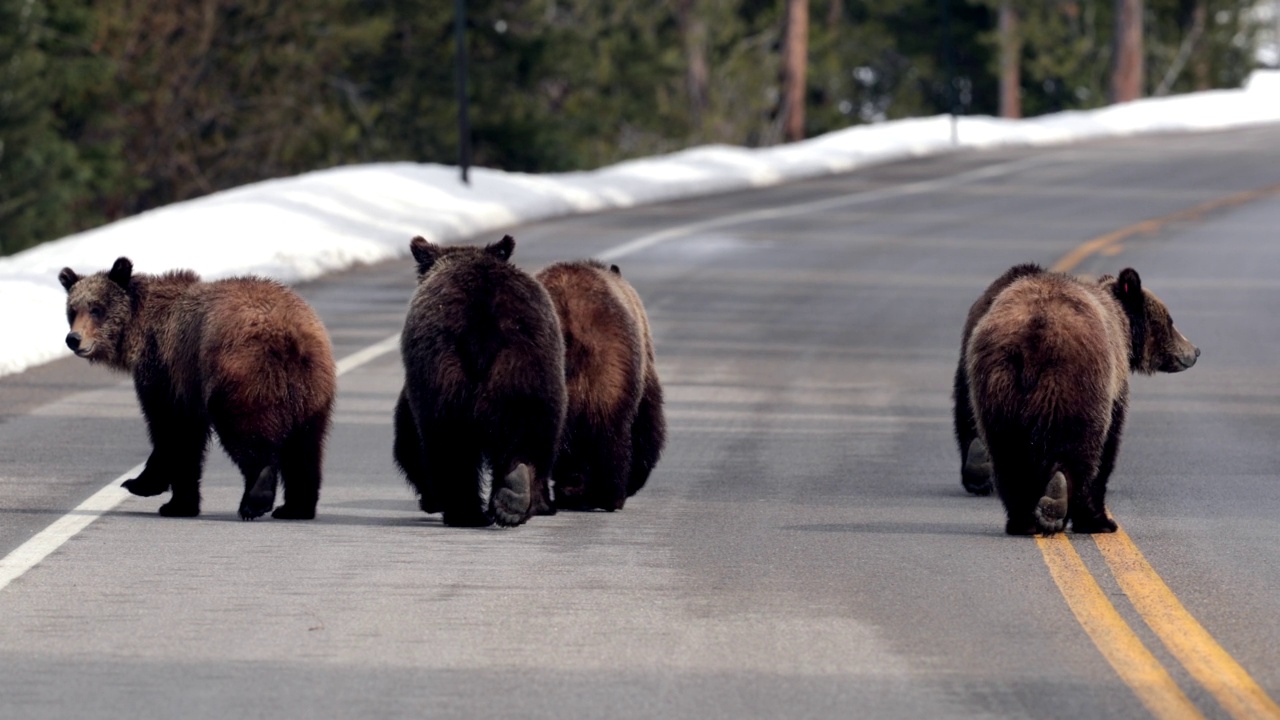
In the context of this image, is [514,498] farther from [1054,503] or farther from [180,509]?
[1054,503]

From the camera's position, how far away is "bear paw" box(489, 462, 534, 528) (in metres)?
9.76

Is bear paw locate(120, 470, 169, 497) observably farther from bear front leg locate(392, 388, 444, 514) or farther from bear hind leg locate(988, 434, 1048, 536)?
bear hind leg locate(988, 434, 1048, 536)

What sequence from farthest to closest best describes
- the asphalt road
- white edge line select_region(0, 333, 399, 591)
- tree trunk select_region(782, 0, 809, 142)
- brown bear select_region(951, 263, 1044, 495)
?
tree trunk select_region(782, 0, 809, 142) < brown bear select_region(951, 263, 1044, 495) < white edge line select_region(0, 333, 399, 591) < the asphalt road

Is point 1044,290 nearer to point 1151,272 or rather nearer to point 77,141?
point 1151,272

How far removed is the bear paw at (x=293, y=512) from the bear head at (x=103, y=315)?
1090 mm

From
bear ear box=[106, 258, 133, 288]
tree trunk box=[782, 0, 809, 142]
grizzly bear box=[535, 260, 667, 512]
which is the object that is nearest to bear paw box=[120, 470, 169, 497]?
bear ear box=[106, 258, 133, 288]

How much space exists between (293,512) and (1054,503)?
A: 130 inches

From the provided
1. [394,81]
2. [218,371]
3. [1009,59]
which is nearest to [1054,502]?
[218,371]

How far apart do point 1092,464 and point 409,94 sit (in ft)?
135

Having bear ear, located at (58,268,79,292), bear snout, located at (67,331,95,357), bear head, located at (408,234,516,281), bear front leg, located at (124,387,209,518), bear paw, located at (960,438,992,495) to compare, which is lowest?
bear paw, located at (960,438,992,495)

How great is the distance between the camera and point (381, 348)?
17.6 meters

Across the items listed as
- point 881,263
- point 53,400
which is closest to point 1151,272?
point 881,263

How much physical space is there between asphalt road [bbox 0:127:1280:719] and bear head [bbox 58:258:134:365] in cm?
76

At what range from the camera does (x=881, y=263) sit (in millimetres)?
25172
